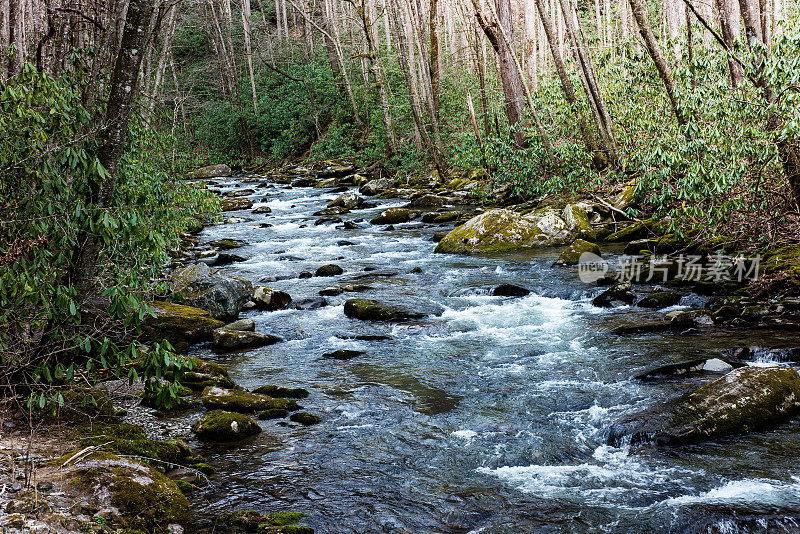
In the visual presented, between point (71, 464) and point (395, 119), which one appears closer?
point (71, 464)

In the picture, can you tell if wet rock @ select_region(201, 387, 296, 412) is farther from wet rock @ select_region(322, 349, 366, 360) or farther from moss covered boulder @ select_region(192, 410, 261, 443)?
wet rock @ select_region(322, 349, 366, 360)

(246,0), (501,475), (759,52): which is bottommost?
(501,475)

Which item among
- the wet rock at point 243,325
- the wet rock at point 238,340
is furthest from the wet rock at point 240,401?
the wet rock at point 243,325

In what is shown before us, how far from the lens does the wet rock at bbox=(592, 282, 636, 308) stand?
9.55 metres

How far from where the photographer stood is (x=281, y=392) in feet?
22.9

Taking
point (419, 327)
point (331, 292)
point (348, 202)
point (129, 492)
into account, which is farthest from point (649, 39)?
point (348, 202)

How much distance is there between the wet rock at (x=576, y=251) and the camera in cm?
1215

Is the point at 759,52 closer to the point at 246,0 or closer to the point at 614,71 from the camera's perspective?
the point at 614,71

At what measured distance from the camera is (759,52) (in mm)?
7895

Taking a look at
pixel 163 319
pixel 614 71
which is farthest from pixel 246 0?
pixel 163 319

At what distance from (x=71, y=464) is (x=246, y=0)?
3974 cm

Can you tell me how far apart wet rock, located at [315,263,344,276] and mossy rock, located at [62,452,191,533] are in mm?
8688

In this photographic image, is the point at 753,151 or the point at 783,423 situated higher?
the point at 753,151

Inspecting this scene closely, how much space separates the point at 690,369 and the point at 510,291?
4.16m
